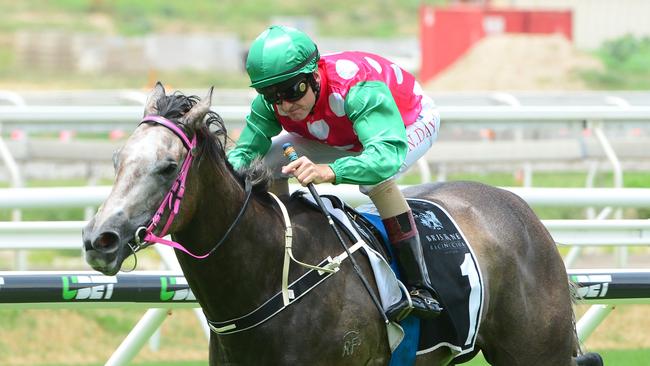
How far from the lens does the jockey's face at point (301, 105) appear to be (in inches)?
161

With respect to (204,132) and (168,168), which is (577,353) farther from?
(168,168)

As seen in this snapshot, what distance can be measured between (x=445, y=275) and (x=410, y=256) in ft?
0.74

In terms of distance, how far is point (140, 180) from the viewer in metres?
3.56

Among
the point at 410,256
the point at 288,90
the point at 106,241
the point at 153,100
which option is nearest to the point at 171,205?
the point at 106,241

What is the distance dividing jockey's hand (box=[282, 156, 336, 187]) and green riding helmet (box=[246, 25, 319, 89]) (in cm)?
29

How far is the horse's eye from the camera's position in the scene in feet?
11.8

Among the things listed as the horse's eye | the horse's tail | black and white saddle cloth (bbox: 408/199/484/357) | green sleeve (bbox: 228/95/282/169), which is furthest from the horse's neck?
the horse's tail

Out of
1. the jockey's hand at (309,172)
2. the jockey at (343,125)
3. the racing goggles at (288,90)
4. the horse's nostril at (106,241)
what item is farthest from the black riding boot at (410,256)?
the horse's nostril at (106,241)

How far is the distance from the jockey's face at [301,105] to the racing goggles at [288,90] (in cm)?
2

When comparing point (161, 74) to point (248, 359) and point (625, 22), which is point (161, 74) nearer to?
point (625, 22)

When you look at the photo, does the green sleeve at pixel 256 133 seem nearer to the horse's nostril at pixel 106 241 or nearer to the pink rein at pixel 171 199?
the pink rein at pixel 171 199

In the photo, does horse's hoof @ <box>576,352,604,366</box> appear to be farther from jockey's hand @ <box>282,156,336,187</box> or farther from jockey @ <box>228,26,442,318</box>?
jockey's hand @ <box>282,156,336,187</box>

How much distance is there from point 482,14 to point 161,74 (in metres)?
8.79

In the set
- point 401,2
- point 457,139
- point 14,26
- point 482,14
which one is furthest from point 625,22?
point 457,139
